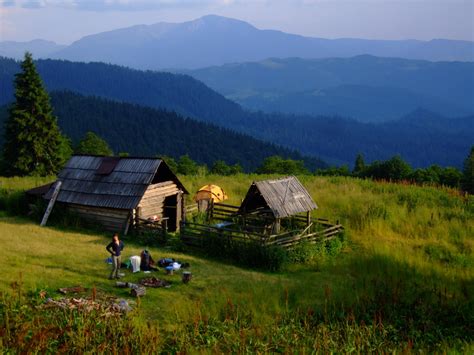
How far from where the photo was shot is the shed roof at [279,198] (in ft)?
70.2

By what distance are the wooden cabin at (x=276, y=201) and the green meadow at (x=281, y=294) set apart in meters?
2.15

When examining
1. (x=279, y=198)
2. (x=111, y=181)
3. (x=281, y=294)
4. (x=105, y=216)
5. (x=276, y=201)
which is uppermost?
(x=111, y=181)

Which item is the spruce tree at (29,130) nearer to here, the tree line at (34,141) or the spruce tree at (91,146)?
the tree line at (34,141)

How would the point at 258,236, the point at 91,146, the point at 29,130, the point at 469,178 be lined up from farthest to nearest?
the point at 91,146, the point at 29,130, the point at 469,178, the point at 258,236

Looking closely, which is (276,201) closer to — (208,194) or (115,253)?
(208,194)

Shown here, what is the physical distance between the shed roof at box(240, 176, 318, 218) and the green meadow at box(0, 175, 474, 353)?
7.41 ft

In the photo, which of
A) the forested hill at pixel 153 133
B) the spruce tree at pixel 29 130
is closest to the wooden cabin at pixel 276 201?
the spruce tree at pixel 29 130

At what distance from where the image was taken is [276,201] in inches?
853

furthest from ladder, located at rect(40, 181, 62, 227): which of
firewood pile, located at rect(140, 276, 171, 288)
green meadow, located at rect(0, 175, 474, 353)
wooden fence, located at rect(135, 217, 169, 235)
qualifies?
firewood pile, located at rect(140, 276, 171, 288)

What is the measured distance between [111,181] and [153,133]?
134m

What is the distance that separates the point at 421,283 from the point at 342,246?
6.11m

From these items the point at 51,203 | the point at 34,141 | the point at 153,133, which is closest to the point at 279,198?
the point at 51,203

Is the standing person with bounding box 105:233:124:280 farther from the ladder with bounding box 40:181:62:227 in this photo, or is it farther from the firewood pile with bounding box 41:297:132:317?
the ladder with bounding box 40:181:62:227

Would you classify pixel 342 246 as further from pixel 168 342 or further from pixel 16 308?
pixel 16 308
